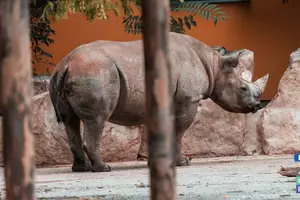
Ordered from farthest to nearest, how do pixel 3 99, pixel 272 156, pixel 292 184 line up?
pixel 272 156 → pixel 292 184 → pixel 3 99

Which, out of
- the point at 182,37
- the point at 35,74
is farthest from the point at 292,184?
the point at 35,74

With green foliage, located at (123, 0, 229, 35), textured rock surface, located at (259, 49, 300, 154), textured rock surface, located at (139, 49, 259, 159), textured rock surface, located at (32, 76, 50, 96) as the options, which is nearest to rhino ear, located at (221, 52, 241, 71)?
green foliage, located at (123, 0, 229, 35)

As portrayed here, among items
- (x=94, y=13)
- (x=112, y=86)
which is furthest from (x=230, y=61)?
(x=94, y=13)

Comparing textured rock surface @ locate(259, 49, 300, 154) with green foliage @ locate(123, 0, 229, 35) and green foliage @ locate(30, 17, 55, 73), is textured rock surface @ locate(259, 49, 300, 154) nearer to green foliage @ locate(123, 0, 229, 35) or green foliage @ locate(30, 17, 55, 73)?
green foliage @ locate(123, 0, 229, 35)

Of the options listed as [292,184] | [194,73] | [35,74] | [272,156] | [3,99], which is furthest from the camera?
[35,74]

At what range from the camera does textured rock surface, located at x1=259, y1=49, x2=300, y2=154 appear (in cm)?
1097

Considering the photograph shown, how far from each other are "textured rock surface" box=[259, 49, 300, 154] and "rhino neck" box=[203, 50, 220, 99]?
110 centimetres

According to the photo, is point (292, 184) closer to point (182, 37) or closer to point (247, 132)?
point (182, 37)

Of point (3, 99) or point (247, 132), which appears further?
point (247, 132)

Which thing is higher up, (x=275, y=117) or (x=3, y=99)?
(x=3, y=99)

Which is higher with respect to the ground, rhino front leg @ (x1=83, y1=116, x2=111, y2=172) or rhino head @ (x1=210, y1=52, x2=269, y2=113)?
rhino head @ (x1=210, y1=52, x2=269, y2=113)

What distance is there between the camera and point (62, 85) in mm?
9219

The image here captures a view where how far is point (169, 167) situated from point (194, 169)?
19.2ft

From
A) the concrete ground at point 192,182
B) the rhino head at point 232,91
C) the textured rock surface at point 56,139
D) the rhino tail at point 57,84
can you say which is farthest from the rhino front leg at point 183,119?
the rhino tail at point 57,84
